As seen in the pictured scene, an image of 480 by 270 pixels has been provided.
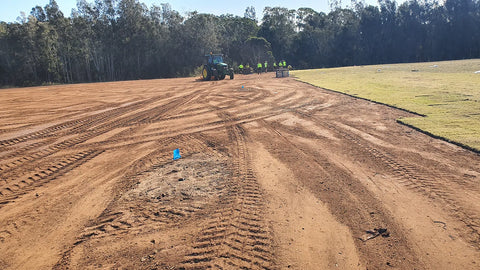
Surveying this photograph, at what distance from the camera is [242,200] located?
4152mm

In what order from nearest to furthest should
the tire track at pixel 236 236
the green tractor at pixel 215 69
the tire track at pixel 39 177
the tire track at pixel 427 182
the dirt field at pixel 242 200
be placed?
1. the tire track at pixel 236 236
2. the dirt field at pixel 242 200
3. the tire track at pixel 427 182
4. the tire track at pixel 39 177
5. the green tractor at pixel 215 69

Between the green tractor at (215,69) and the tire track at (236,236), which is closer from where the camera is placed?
the tire track at (236,236)

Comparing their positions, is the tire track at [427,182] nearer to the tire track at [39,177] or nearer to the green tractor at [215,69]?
the tire track at [39,177]

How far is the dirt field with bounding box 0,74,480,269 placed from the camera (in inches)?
121

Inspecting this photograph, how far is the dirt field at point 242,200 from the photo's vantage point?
3.06 metres

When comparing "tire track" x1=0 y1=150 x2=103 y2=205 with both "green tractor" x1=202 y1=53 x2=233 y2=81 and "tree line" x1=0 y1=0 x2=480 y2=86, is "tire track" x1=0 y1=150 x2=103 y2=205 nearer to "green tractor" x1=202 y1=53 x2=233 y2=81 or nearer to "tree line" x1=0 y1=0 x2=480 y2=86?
"green tractor" x1=202 y1=53 x2=233 y2=81

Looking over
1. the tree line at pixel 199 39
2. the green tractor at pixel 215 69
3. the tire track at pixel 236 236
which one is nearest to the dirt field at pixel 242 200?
the tire track at pixel 236 236

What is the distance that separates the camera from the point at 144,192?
4.54 m

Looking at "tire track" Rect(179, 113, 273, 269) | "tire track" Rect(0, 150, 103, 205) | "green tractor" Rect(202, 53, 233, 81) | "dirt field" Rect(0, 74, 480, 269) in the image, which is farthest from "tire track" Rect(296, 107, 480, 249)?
"green tractor" Rect(202, 53, 233, 81)

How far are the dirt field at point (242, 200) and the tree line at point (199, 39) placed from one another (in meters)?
37.0

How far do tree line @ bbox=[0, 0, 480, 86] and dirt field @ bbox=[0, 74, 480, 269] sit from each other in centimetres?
3698

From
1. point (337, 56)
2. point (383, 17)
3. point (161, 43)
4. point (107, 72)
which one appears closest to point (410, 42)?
point (383, 17)

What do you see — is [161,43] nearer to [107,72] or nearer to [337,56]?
[107,72]

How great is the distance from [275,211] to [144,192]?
2.16 metres
